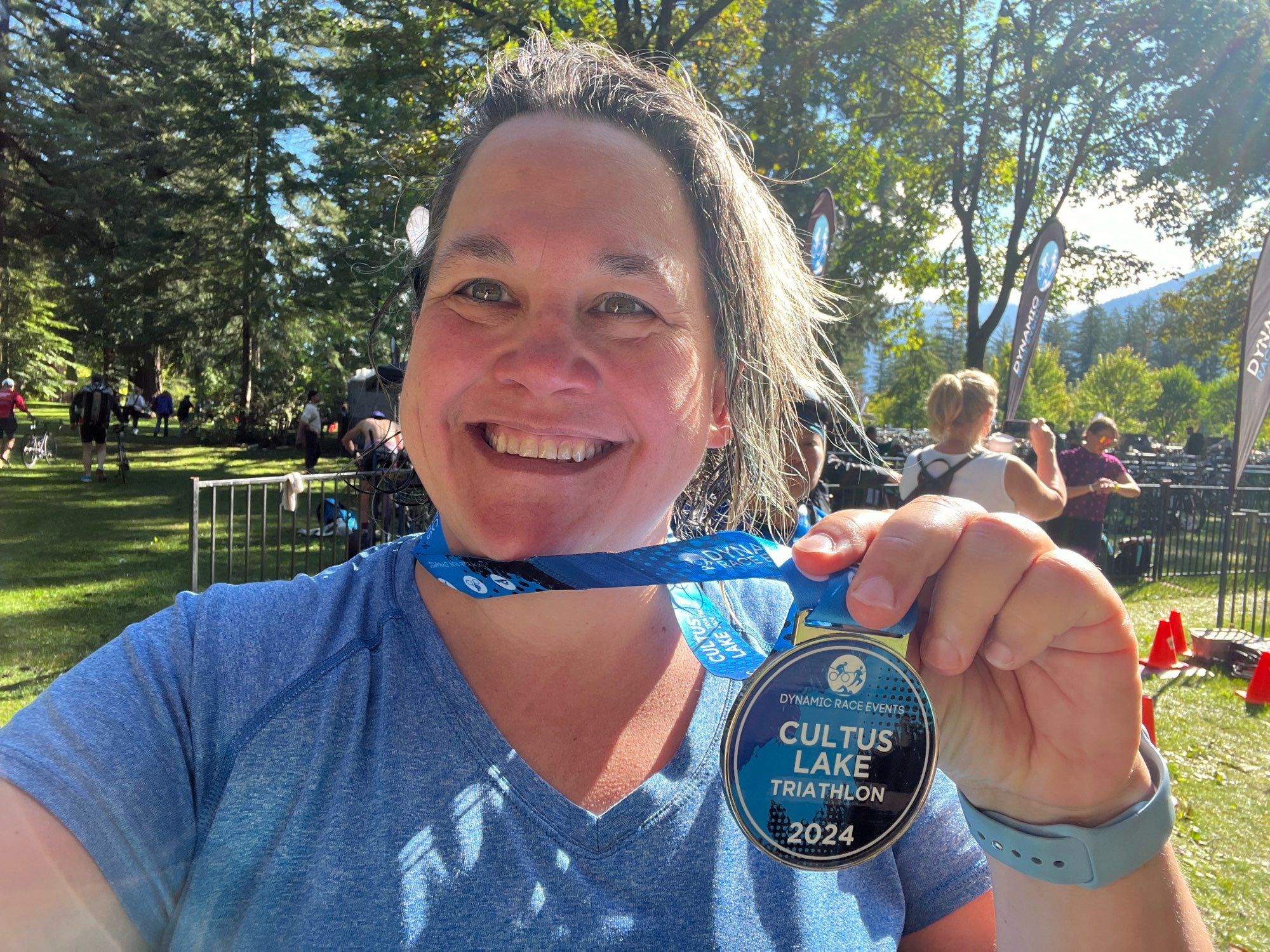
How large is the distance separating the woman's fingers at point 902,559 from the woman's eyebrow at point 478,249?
0.72 metres

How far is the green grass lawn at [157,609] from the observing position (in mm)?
4500

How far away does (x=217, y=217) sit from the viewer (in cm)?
2206

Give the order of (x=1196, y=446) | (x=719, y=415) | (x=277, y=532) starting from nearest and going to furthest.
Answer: (x=719, y=415) → (x=277, y=532) → (x=1196, y=446)

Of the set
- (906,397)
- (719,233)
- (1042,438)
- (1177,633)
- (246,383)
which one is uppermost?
(906,397)

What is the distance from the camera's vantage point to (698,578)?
38.3 inches

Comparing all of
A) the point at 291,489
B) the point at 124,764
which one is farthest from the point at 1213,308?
the point at 124,764

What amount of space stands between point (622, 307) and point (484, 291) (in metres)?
0.22

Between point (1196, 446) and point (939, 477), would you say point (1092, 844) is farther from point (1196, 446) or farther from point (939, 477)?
point (1196, 446)

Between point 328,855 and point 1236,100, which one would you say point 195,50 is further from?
point 1236,100

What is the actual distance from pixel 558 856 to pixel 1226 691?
25.9 feet

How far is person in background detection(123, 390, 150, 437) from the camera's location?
27938mm

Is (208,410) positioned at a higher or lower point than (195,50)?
lower

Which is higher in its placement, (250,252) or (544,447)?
(250,252)

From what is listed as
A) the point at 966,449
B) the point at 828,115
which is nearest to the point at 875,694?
the point at 966,449
